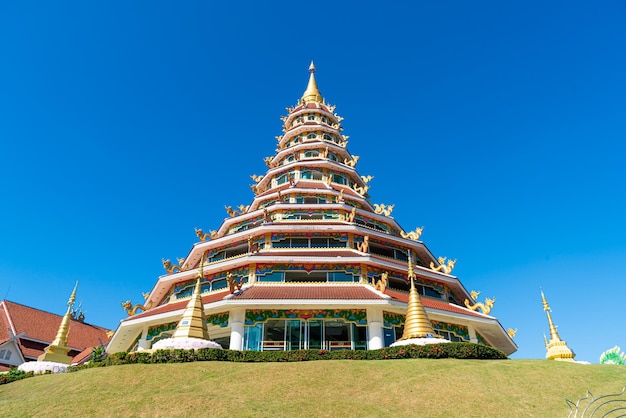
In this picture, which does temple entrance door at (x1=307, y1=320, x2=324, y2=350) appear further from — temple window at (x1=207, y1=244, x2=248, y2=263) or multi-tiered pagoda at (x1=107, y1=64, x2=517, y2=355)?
temple window at (x1=207, y1=244, x2=248, y2=263)

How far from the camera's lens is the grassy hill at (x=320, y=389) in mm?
12180

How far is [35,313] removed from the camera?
150 feet

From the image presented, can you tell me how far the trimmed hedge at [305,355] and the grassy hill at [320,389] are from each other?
0.92 metres

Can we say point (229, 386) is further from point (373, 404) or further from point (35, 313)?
point (35, 313)

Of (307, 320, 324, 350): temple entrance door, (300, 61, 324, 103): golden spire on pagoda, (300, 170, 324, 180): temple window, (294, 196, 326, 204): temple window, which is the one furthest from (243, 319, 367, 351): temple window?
(300, 61, 324, 103): golden spire on pagoda

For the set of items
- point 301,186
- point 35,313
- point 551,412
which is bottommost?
point 551,412

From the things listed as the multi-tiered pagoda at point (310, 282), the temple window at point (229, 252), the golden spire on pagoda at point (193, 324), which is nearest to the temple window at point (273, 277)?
the multi-tiered pagoda at point (310, 282)

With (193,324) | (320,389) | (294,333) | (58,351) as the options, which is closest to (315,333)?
(294,333)

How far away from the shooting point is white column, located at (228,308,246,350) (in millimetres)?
23328

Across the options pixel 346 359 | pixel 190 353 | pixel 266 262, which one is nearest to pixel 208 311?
pixel 266 262

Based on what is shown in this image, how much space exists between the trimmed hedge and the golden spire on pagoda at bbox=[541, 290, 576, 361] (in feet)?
20.6

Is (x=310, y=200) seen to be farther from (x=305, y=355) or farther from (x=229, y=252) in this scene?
(x=305, y=355)

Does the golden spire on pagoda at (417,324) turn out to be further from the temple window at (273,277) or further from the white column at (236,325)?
the white column at (236,325)

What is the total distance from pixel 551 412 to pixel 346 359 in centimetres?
816
